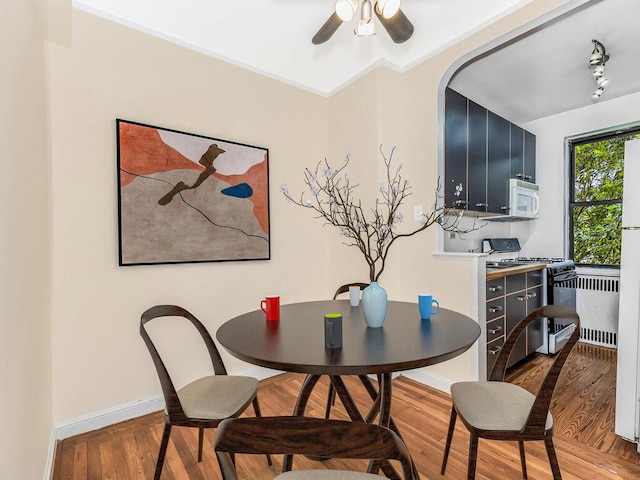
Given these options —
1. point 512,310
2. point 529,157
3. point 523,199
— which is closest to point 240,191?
point 512,310

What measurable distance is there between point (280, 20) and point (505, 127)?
2.52 meters

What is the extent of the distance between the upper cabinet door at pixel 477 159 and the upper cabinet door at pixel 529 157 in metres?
1.07

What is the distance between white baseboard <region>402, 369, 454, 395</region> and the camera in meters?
2.44

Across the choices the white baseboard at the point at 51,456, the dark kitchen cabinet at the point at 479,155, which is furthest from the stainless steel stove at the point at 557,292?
the white baseboard at the point at 51,456

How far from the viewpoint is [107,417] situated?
203 cm

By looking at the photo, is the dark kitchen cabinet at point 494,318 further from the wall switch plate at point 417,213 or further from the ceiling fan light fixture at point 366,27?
the ceiling fan light fixture at point 366,27

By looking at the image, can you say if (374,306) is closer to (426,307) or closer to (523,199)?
(426,307)

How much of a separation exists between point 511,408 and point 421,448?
0.69 meters

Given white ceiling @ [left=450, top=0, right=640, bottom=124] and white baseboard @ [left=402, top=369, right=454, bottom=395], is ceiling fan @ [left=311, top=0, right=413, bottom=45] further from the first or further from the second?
white baseboard @ [left=402, top=369, right=454, bottom=395]

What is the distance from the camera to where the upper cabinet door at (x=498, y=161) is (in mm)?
3166

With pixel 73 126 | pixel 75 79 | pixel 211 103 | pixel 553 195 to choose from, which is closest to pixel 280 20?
pixel 211 103

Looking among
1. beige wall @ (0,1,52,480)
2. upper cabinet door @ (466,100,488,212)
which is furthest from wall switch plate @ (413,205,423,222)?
beige wall @ (0,1,52,480)

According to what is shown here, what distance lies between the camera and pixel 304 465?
1.71m

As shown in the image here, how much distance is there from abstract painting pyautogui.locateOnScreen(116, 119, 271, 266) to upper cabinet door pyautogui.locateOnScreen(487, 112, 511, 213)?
6.99ft
